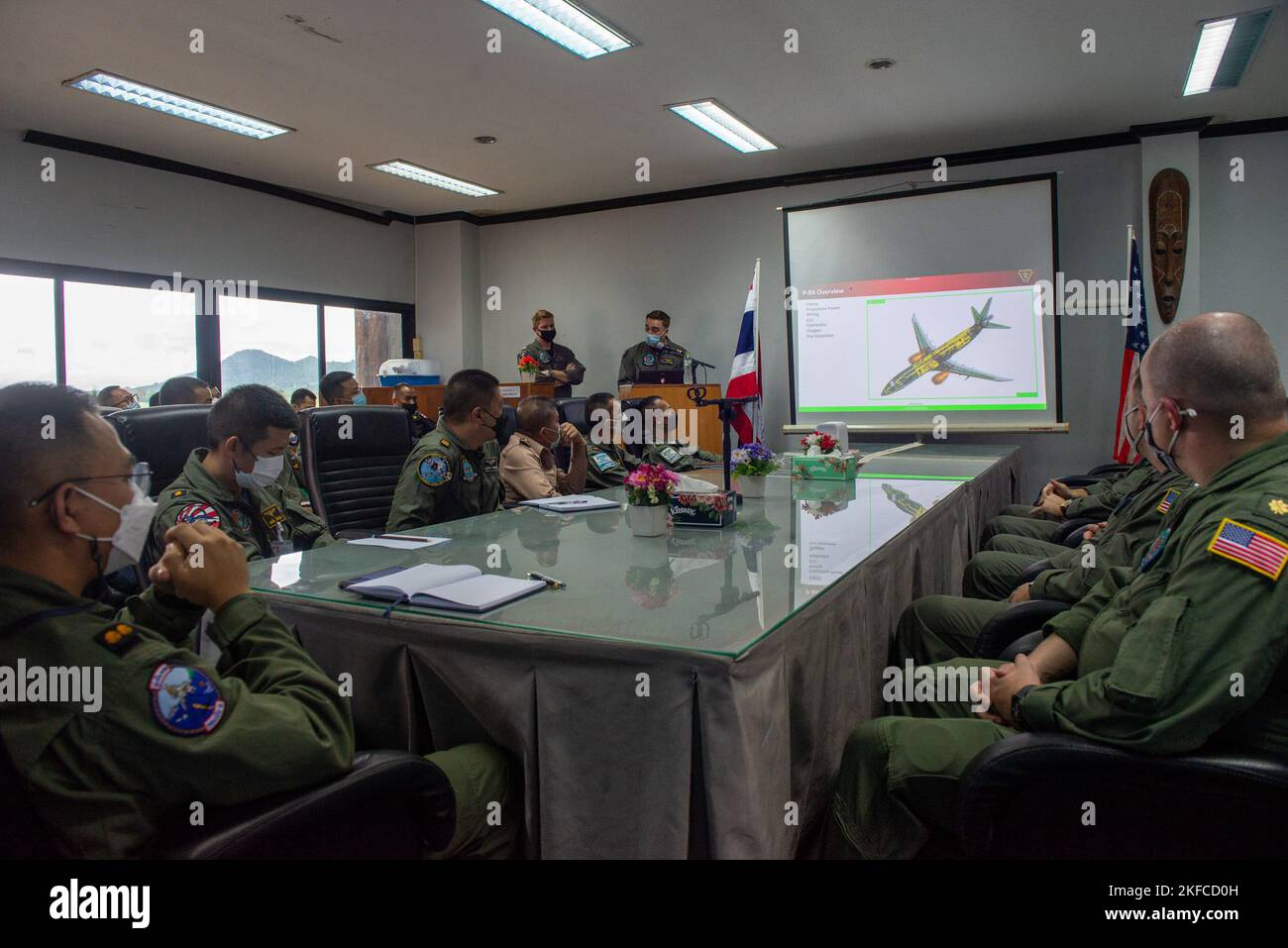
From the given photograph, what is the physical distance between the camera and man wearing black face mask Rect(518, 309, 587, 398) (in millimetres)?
7543

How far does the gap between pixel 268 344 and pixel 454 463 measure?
5.03 metres

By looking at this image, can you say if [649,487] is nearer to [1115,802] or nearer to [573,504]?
[573,504]

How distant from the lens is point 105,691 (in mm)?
944

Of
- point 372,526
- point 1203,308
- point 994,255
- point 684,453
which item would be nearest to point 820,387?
point 994,255

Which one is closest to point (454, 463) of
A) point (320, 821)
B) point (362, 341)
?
point (320, 821)

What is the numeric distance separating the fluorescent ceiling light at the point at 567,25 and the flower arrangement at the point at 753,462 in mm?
2467

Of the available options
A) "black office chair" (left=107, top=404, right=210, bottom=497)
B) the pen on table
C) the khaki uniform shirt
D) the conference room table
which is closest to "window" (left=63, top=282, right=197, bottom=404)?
"black office chair" (left=107, top=404, right=210, bottom=497)

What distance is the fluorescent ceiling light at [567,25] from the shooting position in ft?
13.2

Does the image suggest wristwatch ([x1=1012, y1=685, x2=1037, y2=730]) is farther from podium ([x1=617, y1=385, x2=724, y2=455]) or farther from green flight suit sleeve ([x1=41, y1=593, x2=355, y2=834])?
podium ([x1=617, y1=385, x2=724, y2=455])

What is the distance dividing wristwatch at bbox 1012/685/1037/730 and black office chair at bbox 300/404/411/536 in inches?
87.0
